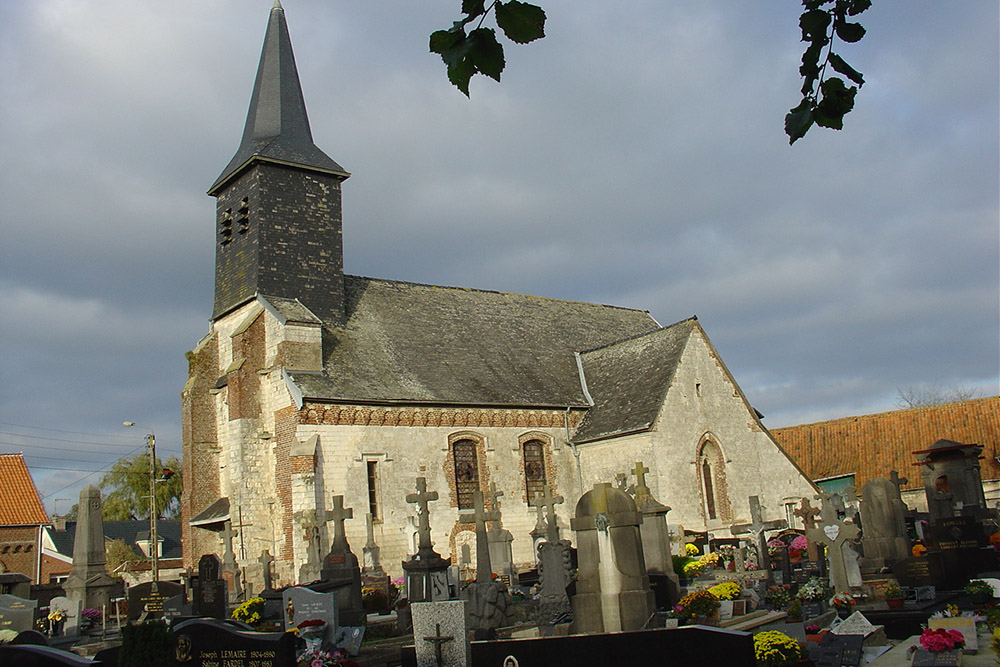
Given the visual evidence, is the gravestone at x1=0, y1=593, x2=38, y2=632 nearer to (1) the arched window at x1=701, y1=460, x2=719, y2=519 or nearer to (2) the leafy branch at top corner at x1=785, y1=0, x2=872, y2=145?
(2) the leafy branch at top corner at x1=785, y1=0, x2=872, y2=145

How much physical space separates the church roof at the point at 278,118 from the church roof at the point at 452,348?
14.5 feet

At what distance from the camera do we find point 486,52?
3.18 m

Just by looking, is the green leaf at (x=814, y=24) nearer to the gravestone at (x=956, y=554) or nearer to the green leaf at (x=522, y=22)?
the green leaf at (x=522, y=22)

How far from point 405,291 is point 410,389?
19.7 ft

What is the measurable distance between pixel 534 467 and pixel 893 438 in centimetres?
1630

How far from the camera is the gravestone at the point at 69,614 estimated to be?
17.7 meters

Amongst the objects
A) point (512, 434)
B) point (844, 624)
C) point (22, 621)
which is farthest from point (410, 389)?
point (844, 624)

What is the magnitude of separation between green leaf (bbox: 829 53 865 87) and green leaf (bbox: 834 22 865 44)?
0.11 m

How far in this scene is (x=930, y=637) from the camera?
25.7 feet

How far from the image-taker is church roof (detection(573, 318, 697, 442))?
2464cm

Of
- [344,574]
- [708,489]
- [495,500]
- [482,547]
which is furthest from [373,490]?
[708,489]

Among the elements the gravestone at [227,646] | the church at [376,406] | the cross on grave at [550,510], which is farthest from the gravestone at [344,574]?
the gravestone at [227,646]

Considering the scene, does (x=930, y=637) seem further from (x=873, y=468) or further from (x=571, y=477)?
(x=873, y=468)

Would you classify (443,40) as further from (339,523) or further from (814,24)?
(339,523)
